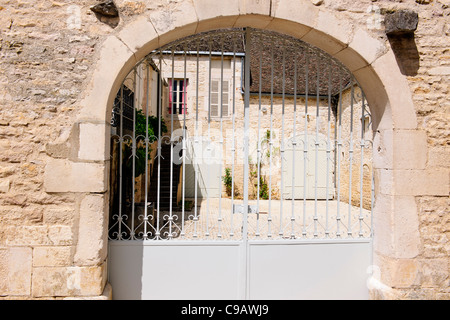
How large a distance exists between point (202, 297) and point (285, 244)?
102cm

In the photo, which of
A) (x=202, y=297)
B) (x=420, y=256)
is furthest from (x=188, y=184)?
(x=420, y=256)

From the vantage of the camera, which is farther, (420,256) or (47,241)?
(420,256)

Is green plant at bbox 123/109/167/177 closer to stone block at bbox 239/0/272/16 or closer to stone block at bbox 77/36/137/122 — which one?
stone block at bbox 77/36/137/122

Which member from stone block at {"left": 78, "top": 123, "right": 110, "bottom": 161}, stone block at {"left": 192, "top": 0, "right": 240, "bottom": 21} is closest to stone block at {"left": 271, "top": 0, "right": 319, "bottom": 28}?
stone block at {"left": 192, "top": 0, "right": 240, "bottom": 21}

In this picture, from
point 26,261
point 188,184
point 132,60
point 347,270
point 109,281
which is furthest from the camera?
point 188,184

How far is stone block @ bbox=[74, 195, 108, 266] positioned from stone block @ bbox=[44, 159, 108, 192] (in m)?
0.11

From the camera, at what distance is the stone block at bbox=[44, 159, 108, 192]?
296 cm

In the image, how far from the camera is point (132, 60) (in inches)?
123

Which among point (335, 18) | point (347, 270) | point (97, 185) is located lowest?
point (347, 270)

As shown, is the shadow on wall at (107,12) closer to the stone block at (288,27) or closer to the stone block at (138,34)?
the stone block at (138,34)

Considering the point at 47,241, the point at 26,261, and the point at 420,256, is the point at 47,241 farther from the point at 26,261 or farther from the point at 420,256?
the point at 420,256

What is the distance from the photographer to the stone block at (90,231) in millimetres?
2975

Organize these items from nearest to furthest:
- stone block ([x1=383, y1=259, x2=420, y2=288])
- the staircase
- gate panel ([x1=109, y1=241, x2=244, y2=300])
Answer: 1. stone block ([x1=383, y1=259, x2=420, y2=288])
2. gate panel ([x1=109, y1=241, x2=244, y2=300])
3. the staircase

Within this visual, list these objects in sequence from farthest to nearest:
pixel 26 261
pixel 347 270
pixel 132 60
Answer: pixel 347 270 → pixel 132 60 → pixel 26 261
